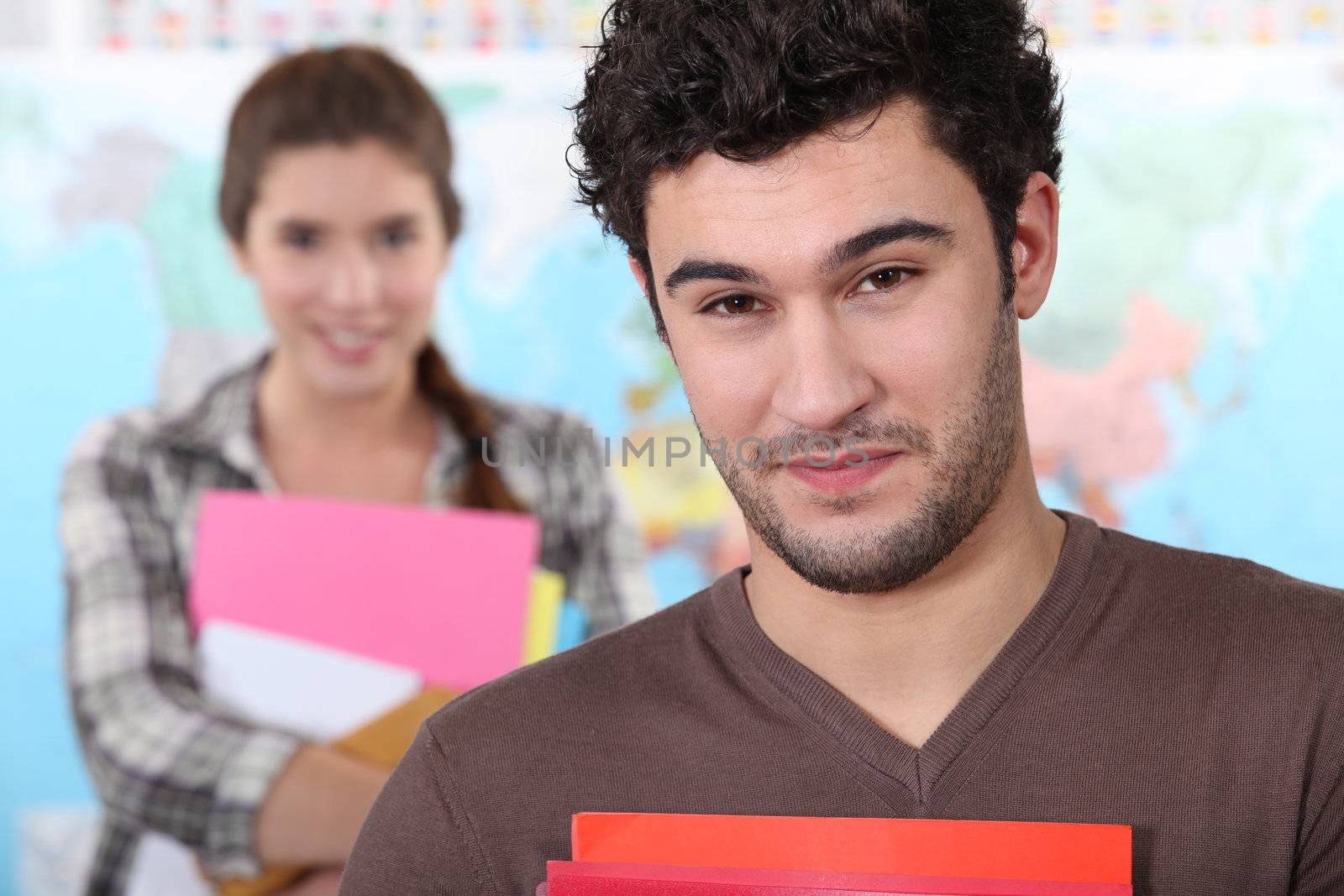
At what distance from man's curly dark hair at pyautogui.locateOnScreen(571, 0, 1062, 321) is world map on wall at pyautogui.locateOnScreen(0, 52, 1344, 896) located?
1283 millimetres

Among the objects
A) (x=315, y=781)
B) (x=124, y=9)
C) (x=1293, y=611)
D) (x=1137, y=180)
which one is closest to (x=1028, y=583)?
(x=1293, y=611)

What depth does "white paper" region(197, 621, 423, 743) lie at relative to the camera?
2.36m

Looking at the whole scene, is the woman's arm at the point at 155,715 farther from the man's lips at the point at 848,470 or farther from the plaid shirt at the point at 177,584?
the man's lips at the point at 848,470

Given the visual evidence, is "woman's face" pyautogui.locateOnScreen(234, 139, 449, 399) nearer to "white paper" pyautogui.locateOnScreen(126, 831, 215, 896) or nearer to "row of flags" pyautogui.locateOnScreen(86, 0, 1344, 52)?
"row of flags" pyautogui.locateOnScreen(86, 0, 1344, 52)

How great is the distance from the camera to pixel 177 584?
2.41 meters

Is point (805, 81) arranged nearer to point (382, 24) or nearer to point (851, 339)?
point (851, 339)

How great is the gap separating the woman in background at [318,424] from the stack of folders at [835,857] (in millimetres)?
1310

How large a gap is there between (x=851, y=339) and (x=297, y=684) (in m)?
1.46

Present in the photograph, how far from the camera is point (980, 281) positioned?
1.25 meters

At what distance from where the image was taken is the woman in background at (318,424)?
240 centimetres

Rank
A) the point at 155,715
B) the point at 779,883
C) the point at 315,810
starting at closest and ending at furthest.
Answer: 1. the point at 779,883
2. the point at 315,810
3. the point at 155,715

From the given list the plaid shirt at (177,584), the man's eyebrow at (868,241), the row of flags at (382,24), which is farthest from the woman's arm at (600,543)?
the man's eyebrow at (868,241)

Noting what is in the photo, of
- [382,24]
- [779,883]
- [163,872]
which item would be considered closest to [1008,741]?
[779,883]

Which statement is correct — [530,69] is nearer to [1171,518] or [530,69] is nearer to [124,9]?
[124,9]
